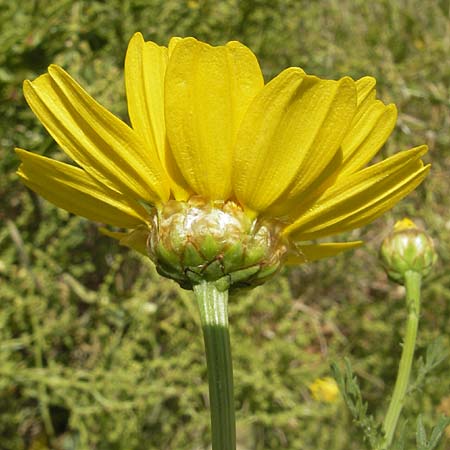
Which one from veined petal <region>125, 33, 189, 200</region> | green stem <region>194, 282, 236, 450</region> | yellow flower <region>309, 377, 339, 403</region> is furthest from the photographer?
yellow flower <region>309, 377, 339, 403</region>

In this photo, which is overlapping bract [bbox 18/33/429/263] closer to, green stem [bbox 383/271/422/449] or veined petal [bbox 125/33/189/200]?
veined petal [bbox 125/33/189/200]

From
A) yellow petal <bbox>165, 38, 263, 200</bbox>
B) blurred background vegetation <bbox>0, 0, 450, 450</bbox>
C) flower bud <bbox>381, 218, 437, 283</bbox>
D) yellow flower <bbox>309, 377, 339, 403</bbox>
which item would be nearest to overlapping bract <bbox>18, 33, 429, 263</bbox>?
yellow petal <bbox>165, 38, 263, 200</bbox>

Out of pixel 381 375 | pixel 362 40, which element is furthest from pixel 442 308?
pixel 362 40

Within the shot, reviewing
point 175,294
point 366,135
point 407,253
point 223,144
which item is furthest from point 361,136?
point 175,294

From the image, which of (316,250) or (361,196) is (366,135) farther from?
(316,250)

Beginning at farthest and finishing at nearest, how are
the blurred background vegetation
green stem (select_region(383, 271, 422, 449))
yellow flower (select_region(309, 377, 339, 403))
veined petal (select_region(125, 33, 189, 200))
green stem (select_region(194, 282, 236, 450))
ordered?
1. yellow flower (select_region(309, 377, 339, 403))
2. the blurred background vegetation
3. green stem (select_region(383, 271, 422, 449))
4. veined petal (select_region(125, 33, 189, 200))
5. green stem (select_region(194, 282, 236, 450))

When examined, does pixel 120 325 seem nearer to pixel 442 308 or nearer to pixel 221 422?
pixel 442 308
